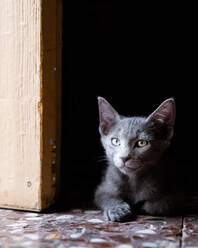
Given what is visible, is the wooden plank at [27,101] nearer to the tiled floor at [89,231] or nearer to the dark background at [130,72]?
the tiled floor at [89,231]

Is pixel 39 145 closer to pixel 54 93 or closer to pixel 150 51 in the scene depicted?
pixel 54 93

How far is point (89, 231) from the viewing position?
1.24 metres

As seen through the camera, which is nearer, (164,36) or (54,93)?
(54,93)

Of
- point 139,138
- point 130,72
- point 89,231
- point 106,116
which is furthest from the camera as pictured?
point 130,72

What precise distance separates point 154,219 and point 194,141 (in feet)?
4.56

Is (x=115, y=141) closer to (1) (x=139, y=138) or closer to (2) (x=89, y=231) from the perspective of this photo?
(1) (x=139, y=138)

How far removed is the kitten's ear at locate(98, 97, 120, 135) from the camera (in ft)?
5.38

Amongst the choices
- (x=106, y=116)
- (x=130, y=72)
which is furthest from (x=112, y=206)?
(x=130, y=72)

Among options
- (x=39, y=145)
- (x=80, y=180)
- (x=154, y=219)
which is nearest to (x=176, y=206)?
(x=154, y=219)

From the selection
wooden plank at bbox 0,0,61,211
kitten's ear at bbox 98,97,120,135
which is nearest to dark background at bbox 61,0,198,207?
kitten's ear at bbox 98,97,120,135

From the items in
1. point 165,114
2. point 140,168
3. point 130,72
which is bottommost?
point 140,168

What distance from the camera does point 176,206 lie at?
1484 mm

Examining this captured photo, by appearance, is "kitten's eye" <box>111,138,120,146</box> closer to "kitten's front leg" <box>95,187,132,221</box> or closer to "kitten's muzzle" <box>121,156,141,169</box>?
"kitten's muzzle" <box>121,156,141,169</box>

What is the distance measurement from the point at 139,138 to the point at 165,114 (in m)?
0.17
